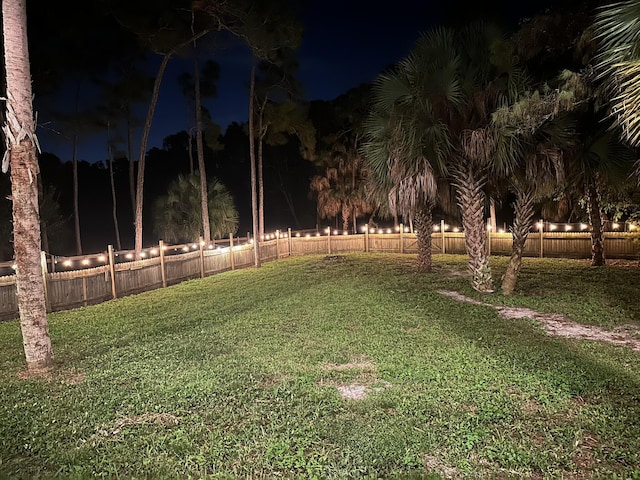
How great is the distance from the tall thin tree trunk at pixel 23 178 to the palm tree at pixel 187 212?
1567 cm

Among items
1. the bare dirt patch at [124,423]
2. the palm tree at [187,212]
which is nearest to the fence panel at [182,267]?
the palm tree at [187,212]

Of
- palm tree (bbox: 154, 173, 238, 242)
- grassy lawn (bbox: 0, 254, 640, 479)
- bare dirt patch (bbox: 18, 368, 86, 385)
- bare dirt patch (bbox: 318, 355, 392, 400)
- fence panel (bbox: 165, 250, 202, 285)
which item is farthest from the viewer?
palm tree (bbox: 154, 173, 238, 242)

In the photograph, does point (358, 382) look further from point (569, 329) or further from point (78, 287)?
point (78, 287)

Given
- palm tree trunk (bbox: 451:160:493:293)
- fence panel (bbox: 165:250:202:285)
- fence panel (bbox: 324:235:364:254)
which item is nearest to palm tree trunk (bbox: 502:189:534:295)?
palm tree trunk (bbox: 451:160:493:293)

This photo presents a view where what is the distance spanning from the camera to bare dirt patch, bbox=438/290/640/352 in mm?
A: 7133

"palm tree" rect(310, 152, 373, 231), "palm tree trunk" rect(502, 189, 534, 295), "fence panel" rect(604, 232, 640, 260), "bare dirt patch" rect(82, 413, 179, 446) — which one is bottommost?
"bare dirt patch" rect(82, 413, 179, 446)

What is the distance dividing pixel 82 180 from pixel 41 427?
143ft

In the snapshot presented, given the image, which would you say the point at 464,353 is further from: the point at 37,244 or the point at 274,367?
the point at 37,244

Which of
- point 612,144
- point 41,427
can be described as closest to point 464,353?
point 41,427

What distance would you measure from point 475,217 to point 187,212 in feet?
49.8

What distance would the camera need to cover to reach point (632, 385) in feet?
17.1

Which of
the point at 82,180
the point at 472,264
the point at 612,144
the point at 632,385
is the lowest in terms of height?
the point at 632,385

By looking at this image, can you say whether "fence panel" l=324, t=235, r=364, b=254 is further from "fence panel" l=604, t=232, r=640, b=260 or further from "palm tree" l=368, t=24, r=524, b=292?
"palm tree" l=368, t=24, r=524, b=292

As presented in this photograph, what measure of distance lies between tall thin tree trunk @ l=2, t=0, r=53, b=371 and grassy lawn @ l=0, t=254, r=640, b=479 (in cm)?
69
